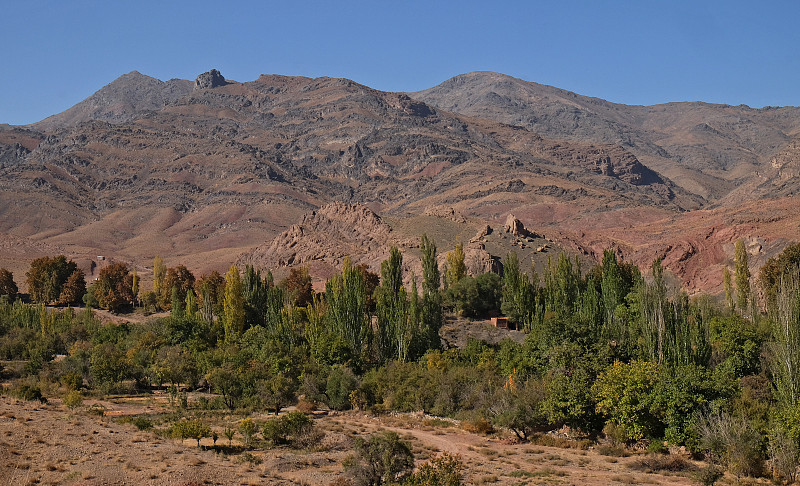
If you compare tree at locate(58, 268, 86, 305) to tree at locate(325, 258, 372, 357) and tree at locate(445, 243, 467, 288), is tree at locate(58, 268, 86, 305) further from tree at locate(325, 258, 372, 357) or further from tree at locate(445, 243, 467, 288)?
tree at locate(325, 258, 372, 357)

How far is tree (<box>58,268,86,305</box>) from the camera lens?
89438mm

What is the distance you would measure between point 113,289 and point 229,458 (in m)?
62.1

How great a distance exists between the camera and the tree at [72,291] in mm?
89438


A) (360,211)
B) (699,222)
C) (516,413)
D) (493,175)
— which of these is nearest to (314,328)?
(516,413)

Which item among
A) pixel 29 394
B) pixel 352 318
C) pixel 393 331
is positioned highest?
pixel 352 318

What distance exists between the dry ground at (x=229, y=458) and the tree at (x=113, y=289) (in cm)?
4704

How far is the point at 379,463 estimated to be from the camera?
88.7 ft

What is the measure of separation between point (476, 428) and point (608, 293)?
70.5 feet

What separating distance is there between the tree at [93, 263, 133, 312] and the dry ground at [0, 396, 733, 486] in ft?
154

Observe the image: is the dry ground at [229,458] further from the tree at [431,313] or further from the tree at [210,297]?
the tree at [210,297]

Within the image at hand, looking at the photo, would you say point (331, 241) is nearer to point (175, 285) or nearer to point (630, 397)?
point (175, 285)

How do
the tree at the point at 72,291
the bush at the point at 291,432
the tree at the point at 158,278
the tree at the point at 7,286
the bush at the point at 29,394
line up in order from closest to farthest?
the bush at the point at 291,432
the bush at the point at 29,394
the tree at the point at 158,278
the tree at the point at 72,291
the tree at the point at 7,286

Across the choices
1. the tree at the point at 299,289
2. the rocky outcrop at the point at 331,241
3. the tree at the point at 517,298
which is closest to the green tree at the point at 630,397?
the tree at the point at 517,298

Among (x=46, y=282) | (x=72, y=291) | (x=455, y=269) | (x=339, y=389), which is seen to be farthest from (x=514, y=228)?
(x=46, y=282)
